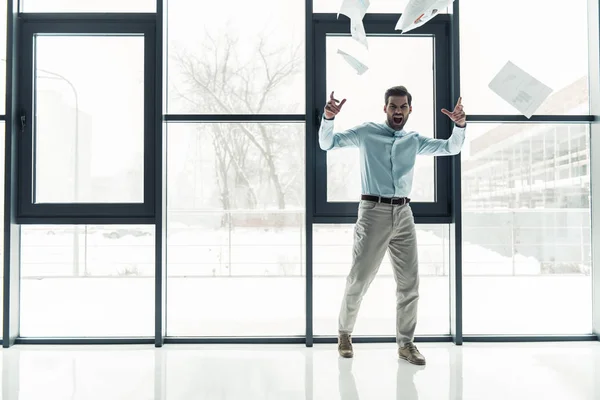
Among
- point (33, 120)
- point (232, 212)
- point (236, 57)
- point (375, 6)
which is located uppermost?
point (375, 6)

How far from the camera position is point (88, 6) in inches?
103

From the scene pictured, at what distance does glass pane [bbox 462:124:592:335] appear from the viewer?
8.84 feet

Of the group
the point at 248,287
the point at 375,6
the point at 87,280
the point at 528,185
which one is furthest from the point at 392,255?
the point at 87,280

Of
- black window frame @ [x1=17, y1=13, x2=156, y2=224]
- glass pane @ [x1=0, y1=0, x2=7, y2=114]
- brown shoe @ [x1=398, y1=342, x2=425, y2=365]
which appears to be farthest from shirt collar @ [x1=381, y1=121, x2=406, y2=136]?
glass pane @ [x1=0, y1=0, x2=7, y2=114]

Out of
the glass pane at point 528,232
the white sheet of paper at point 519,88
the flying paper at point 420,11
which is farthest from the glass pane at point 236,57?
the glass pane at point 528,232

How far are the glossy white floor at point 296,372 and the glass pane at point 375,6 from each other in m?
1.91

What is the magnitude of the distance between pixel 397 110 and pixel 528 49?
39.9 inches

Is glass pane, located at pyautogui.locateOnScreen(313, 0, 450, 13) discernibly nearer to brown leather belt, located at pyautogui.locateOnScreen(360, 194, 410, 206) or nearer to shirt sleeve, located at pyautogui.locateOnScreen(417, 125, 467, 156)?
shirt sleeve, located at pyautogui.locateOnScreen(417, 125, 467, 156)

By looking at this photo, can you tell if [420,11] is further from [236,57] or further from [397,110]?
[236,57]

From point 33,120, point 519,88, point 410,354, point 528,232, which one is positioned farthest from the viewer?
point 528,232

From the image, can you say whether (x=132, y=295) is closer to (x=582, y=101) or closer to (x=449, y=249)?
(x=449, y=249)

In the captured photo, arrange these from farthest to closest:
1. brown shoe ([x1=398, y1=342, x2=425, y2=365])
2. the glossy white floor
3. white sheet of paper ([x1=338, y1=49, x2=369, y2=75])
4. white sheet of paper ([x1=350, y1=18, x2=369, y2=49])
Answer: white sheet of paper ([x1=338, y1=49, x2=369, y2=75])
white sheet of paper ([x1=350, y1=18, x2=369, y2=49])
brown shoe ([x1=398, y1=342, x2=425, y2=365])
the glossy white floor

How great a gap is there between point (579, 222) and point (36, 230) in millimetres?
3280

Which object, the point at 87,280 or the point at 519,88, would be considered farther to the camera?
the point at 87,280
